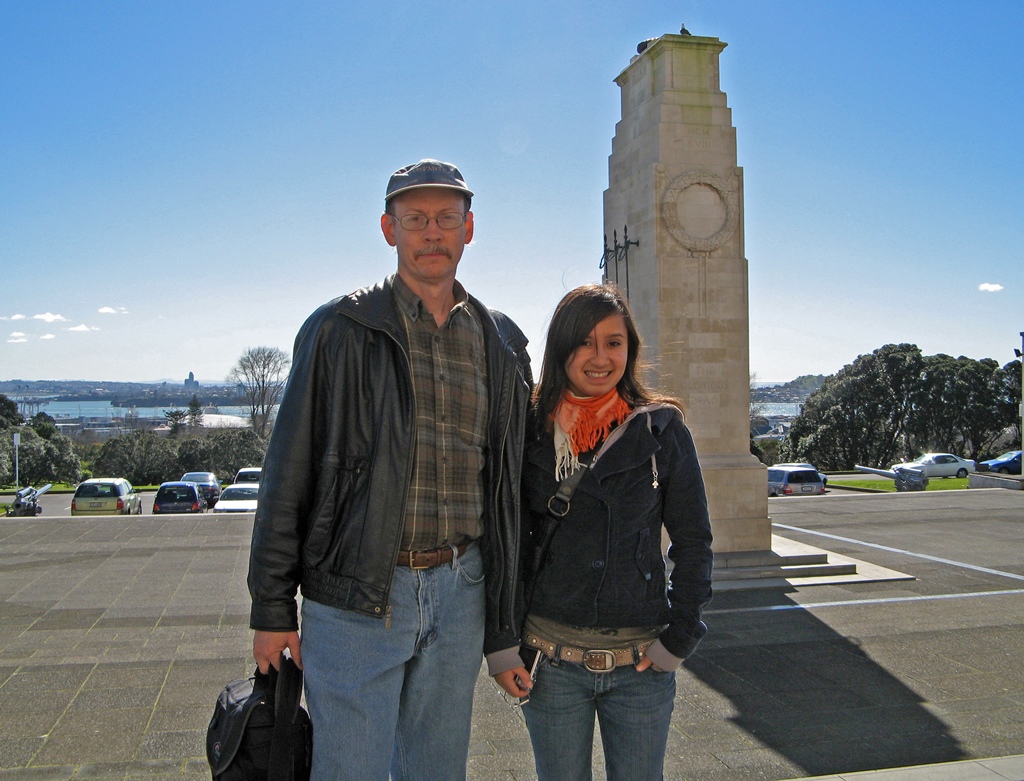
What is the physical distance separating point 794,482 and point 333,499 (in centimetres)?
2318

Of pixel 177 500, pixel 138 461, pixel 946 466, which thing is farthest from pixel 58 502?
pixel 946 466

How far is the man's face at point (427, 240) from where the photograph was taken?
2.41 meters

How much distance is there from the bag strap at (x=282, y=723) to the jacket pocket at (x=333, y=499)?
0.33m

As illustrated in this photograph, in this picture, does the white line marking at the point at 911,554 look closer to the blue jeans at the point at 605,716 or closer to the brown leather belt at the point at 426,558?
the blue jeans at the point at 605,716

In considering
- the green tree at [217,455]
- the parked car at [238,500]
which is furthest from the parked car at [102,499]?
the green tree at [217,455]

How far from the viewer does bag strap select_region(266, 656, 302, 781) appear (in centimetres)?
211

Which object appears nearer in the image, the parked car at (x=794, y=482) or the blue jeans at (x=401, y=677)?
the blue jeans at (x=401, y=677)

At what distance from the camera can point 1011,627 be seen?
21.1 feet

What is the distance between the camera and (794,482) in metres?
23.5

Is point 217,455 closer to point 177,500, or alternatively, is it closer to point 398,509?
point 177,500

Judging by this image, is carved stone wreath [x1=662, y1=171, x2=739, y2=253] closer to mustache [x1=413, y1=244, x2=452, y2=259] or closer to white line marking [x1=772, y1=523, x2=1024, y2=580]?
white line marking [x1=772, y1=523, x2=1024, y2=580]

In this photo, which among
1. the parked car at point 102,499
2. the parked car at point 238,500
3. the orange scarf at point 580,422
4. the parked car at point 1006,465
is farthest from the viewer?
the parked car at point 1006,465

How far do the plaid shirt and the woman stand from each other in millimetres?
236

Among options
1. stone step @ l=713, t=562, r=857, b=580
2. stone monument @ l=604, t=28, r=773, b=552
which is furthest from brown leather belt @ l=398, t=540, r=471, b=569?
stone monument @ l=604, t=28, r=773, b=552
